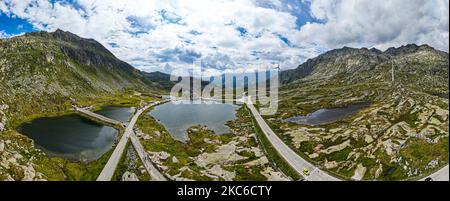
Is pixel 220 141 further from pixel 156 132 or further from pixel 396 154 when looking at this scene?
pixel 396 154

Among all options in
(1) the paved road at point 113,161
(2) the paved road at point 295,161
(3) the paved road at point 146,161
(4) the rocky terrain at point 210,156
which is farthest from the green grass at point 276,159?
(1) the paved road at point 113,161

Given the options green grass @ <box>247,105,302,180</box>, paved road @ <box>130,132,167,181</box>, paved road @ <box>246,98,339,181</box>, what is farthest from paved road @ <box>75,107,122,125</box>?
paved road @ <box>246,98,339,181</box>

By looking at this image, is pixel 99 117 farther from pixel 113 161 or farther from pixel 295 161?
pixel 295 161

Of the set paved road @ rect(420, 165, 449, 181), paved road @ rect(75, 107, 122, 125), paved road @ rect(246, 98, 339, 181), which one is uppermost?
paved road @ rect(75, 107, 122, 125)

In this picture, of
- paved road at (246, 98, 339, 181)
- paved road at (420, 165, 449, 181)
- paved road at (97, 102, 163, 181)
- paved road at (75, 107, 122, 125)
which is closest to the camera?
paved road at (420, 165, 449, 181)

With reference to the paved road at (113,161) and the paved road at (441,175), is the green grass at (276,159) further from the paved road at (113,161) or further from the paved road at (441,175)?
the paved road at (113,161)

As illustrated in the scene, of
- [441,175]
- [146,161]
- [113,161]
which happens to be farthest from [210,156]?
[441,175]

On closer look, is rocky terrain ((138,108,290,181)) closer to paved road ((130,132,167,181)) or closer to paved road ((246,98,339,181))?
paved road ((130,132,167,181))
